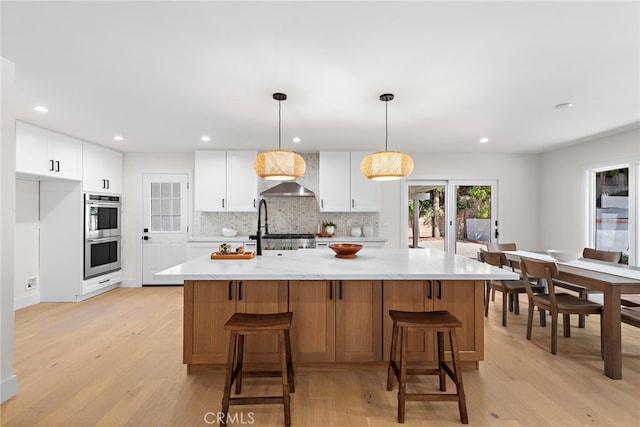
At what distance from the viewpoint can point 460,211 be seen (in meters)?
5.93

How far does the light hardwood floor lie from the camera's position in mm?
1964

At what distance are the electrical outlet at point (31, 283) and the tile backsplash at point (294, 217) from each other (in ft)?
7.35

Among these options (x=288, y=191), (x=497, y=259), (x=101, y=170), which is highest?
(x=101, y=170)

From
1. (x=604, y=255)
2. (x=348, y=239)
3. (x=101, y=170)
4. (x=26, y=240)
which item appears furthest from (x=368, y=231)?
(x=26, y=240)

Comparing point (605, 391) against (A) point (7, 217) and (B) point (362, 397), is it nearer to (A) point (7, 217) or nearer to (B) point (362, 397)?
(B) point (362, 397)

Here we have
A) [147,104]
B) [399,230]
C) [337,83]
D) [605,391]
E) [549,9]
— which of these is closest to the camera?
[549,9]

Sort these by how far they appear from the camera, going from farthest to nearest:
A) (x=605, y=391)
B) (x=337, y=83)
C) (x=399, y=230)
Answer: (x=399, y=230) → (x=337, y=83) → (x=605, y=391)

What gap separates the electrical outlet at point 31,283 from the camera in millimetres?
4373

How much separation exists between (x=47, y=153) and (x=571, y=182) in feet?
25.4

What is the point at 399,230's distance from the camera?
5844mm

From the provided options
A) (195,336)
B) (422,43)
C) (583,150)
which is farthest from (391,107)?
(583,150)

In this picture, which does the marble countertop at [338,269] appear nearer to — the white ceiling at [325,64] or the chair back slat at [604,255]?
the white ceiling at [325,64]

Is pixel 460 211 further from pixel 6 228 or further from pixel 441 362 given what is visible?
pixel 6 228

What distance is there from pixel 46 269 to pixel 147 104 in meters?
3.20
